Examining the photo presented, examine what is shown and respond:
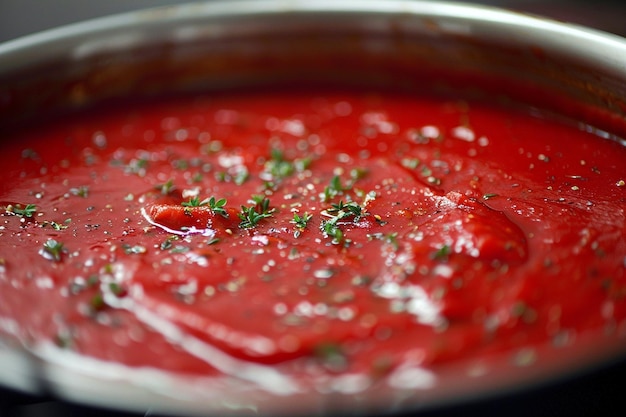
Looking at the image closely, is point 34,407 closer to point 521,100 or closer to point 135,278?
point 135,278

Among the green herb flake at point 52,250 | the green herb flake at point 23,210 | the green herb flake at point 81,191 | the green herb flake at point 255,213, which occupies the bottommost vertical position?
the green herb flake at point 52,250

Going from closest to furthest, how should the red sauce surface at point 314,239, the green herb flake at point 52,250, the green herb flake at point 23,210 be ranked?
the red sauce surface at point 314,239
the green herb flake at point 52,250
the green herb flake at point 23,210

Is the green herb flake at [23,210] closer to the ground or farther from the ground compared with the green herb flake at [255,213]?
farther from the ground

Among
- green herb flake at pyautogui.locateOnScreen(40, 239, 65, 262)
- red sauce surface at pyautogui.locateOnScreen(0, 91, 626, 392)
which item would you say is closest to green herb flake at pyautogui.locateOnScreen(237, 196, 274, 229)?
red sauce surface at pyautogui.locateOnScreen(0, 91, 626, 392)

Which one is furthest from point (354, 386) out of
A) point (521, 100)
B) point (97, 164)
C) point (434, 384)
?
point (521, 100)

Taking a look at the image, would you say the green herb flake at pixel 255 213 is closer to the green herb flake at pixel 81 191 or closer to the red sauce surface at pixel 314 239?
the red sauce surface at pixel 314 239

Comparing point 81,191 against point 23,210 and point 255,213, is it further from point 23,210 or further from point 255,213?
point 255,213

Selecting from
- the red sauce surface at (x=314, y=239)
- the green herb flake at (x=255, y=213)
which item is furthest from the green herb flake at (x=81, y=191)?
the green herb flake at (x=255, y=213)

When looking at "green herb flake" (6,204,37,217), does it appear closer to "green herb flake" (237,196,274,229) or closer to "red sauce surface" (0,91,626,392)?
"red sauce surface" (0,91,626,392)

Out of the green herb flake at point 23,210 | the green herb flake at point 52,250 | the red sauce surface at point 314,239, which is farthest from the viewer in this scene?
the green herb flake at point 23,210
